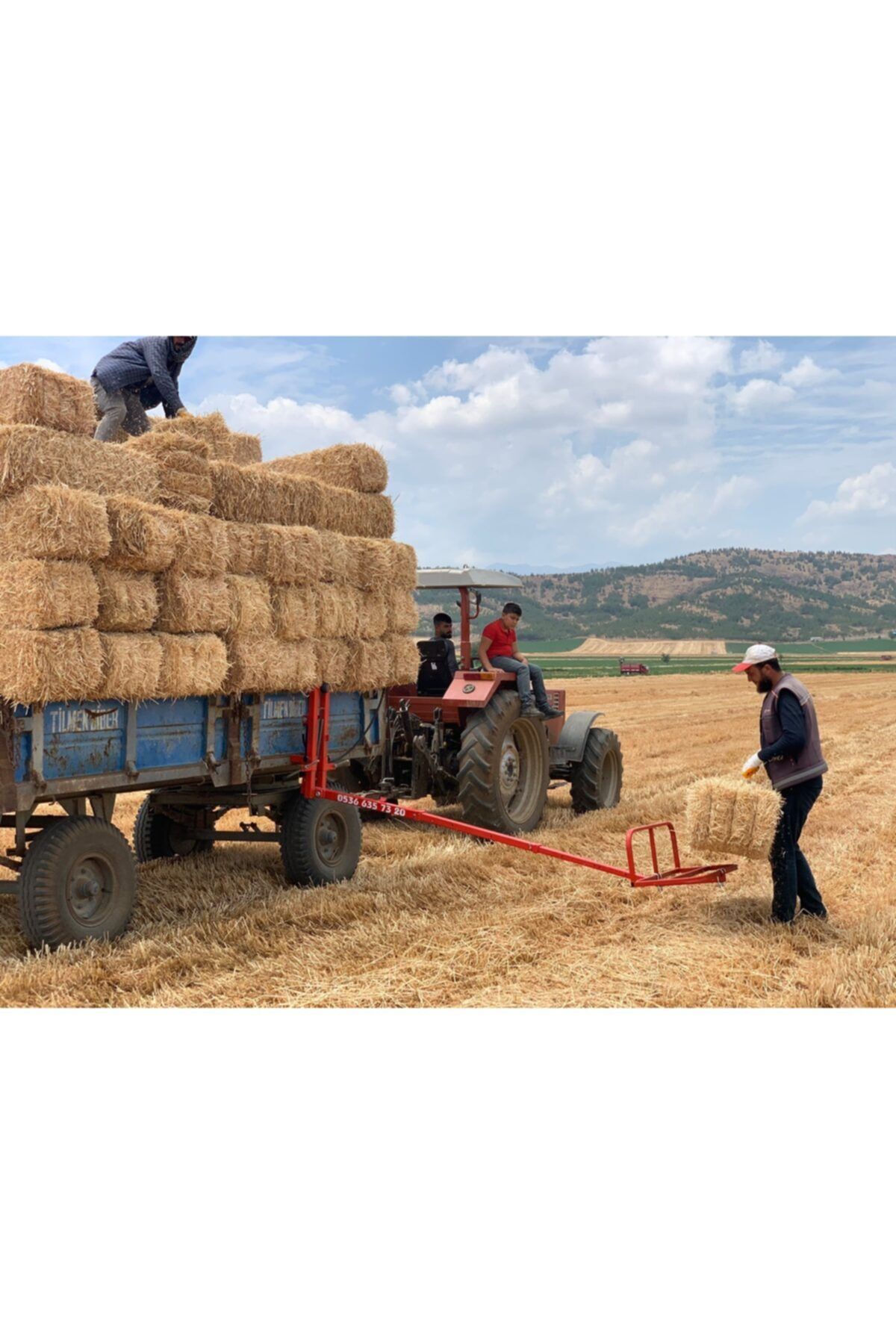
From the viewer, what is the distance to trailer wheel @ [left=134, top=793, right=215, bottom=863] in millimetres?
9289

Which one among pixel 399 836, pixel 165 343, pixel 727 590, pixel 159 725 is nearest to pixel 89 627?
pixel 159 725

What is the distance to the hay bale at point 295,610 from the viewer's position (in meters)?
8.39

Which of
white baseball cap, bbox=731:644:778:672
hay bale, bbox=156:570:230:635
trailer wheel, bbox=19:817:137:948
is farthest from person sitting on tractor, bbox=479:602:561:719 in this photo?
trailer wheel, bbox=19:817:137:948

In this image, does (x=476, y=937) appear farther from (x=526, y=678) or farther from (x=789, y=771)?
(x=526, y=678)

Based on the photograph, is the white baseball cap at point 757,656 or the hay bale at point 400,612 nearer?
the white baseball cap at point 757,656

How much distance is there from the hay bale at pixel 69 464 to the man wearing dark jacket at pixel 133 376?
141 cm

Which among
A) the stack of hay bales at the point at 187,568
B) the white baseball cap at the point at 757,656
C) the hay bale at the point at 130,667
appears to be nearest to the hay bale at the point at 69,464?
the stack of hay bales at the point at 187,568

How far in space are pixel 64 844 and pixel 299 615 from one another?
259 cm

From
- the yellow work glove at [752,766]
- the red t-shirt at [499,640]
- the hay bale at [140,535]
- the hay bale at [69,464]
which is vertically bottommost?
the yellow work glove at [752,766]

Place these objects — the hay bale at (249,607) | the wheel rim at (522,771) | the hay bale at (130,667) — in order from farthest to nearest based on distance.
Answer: the wheel rim at (522,771)
the hay bale at (249,607)
the hay bale at (130,667)

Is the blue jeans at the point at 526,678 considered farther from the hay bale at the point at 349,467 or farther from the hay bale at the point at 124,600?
the hay bale at the point at 124,600

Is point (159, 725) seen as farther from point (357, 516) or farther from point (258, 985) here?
point (357, 516)

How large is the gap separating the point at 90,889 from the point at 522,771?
17.3 feet

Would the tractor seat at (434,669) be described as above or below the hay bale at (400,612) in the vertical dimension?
below
